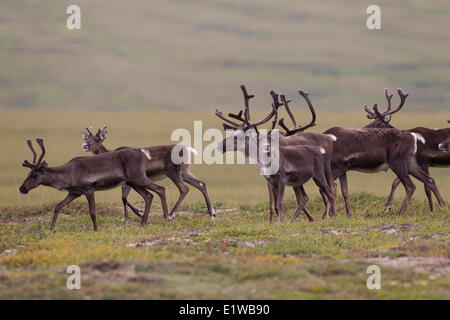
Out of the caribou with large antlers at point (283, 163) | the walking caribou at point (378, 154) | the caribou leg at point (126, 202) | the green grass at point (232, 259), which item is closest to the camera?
the green grass at point (232, 259)

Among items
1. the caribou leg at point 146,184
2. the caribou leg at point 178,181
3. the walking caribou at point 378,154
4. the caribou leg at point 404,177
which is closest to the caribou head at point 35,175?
the caribou leg at point 146,184

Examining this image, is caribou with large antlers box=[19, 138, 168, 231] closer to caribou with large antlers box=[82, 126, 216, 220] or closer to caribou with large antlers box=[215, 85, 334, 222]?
caribou with large antlers box=[82, 126, 216, 220]

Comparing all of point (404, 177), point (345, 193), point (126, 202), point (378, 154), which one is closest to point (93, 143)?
point (126, 202)

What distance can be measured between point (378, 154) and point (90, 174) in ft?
19.9

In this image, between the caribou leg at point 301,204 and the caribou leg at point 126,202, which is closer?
the caribou leg at point 301,204

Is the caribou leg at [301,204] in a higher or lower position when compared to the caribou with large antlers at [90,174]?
lower

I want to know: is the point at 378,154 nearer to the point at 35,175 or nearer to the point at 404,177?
the point at 404,177

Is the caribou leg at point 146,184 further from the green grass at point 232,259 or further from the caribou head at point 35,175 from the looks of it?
the caribou head at point 35,175

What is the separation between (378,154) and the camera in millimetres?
15828

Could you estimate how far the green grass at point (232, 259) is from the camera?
339 inches

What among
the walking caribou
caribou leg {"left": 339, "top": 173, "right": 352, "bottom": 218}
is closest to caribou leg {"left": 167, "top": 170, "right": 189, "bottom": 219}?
the walking caribou

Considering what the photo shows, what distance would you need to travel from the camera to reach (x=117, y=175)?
48.7 feet

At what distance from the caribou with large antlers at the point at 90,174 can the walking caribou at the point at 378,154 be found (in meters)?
4.22
